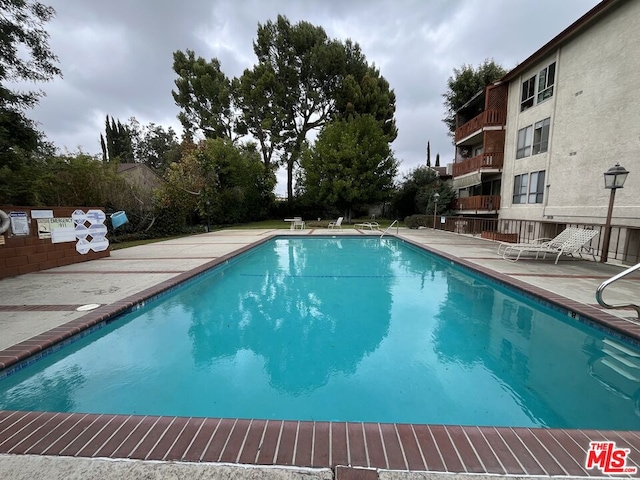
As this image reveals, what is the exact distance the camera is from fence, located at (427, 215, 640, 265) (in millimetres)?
7629

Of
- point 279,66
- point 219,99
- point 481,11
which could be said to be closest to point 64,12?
point 481,11

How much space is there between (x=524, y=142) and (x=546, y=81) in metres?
2.47

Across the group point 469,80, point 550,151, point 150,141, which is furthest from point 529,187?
point 150,141

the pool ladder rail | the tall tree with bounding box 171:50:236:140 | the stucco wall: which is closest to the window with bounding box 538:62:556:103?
the stucco wall

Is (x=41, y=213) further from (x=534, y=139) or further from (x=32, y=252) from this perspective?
(x=534, y=139)

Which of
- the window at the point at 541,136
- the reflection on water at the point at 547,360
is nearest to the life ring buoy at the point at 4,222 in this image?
the reflection on water at the point at 547,360

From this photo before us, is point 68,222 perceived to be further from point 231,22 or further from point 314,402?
point 231,22

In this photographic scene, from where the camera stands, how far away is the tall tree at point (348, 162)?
22578 millimetres

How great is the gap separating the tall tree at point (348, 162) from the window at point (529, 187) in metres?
10.9

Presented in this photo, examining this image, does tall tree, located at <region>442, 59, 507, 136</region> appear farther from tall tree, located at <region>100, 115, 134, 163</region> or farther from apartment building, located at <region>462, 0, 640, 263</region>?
tall tree, located at <region>100, 115, 134, 163</region>

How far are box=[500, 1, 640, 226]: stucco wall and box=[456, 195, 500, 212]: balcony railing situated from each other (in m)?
2.49

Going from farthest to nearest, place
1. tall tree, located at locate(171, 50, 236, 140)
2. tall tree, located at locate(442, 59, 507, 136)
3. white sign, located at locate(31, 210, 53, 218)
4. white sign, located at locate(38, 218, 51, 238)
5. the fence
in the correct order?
tall tree, located at locate(171, 50, 236, 140), tall tree, located at locate(442, 59, 507, 136), the fence, white sign, located at locate(38, 218, 51, 238), white sign, located at locate(31, 210, 53, 218)

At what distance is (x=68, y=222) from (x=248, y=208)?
1909cm

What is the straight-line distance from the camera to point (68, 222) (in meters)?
8.01
